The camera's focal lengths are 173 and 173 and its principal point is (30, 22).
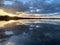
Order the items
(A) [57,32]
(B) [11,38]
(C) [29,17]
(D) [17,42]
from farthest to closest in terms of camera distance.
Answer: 1. (C) [29,17]
2. (A) [57,32]
3. (B) [11,38]
4. (D) [17,42]

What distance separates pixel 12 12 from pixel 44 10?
770mm

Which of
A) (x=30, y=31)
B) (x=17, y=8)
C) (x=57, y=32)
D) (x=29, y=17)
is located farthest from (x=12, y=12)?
(x=57, y=32)

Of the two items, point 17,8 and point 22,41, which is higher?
point 17,8

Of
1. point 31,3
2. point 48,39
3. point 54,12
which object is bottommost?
point 48,39

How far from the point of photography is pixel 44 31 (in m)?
2.85

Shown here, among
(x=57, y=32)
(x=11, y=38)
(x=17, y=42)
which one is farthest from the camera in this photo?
(x=57, y=32)

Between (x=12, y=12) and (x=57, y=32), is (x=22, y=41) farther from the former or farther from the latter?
(x=12, y=12)

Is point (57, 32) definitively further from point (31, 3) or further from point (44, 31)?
point (31, 3)

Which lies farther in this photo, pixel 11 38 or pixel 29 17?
pixel 29 17

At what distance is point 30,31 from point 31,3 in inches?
60.5

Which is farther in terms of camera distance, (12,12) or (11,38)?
(12,12)

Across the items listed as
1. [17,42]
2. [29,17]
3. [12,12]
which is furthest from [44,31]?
[12,12]

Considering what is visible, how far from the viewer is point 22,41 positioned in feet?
7.60

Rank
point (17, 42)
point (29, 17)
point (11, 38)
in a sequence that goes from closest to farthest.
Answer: point (17, 42) → point (11, 38) → point (29, 17)
